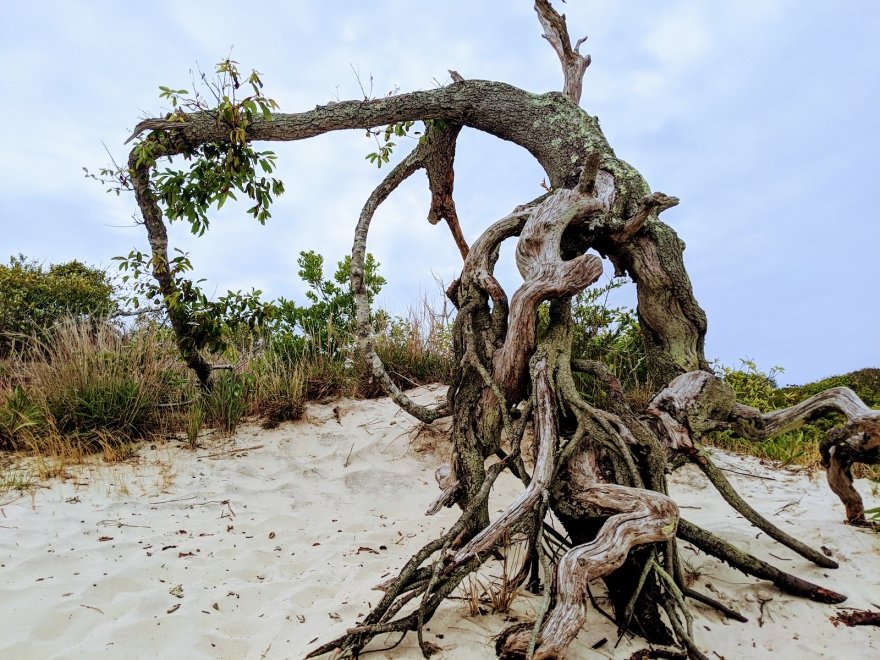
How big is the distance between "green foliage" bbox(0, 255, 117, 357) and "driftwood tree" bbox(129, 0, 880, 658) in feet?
17.5

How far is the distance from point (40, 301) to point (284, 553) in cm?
814

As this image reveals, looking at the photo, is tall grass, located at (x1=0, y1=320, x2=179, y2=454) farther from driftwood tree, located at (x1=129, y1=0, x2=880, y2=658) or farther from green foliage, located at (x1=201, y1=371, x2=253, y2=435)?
driftwood tree, located at (x1=129, y1=0, x2=880, y2=658)

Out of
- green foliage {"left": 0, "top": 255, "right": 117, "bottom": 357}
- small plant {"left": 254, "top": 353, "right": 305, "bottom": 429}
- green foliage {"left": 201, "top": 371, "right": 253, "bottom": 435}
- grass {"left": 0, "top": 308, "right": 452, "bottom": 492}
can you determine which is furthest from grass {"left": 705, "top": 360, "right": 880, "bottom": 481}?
green foliage {"left": 0, "top": 255, "right": 117, "bottom": 357}

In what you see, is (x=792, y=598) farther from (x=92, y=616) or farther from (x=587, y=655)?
(x=92, y=616)

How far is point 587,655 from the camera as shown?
2.60 meters

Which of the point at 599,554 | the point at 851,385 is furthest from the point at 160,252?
the point at 851,385

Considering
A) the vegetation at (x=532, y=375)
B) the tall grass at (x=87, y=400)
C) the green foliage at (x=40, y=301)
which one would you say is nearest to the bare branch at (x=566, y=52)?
the vegetation at (x=532, y=375)

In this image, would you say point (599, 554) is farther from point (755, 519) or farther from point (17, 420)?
point (17, 420)

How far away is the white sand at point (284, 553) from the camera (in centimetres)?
295

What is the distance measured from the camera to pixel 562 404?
3.25 m

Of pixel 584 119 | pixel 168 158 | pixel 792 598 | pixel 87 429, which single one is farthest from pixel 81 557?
pixel 584 119

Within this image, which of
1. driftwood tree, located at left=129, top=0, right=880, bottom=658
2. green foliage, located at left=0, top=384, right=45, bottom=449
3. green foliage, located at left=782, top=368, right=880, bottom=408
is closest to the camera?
driftwood tree, located at left=129, top=0, right=880, bottom=658

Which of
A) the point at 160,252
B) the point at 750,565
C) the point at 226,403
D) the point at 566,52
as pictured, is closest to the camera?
the point at 750,565

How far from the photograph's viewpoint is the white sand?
295 cm
